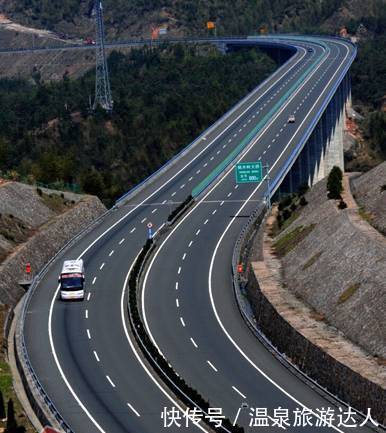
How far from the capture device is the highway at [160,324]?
6869 centimetres

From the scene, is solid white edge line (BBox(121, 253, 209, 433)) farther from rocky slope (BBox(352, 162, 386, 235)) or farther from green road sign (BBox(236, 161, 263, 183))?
green road sign (BBox(236, 161, 263, 183))

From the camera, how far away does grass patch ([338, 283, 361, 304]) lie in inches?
3103

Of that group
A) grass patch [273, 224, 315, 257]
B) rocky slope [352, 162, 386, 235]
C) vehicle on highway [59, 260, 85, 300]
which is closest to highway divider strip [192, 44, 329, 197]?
rocky slope [352, 162, 386, 235]

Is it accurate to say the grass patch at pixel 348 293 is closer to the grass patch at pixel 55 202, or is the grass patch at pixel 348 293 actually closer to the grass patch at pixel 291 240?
the grass patch at pixel 291 240

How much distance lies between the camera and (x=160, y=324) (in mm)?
85000

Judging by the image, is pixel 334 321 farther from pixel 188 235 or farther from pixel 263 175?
pixel 263 175

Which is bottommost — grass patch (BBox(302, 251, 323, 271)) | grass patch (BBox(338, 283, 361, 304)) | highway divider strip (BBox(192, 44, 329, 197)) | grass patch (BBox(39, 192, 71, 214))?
highway divider strip (BBox(192, 44, 329, 197))

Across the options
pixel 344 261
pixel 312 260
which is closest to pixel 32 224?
pixel 312 260

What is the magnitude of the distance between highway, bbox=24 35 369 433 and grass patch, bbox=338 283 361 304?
5856mm

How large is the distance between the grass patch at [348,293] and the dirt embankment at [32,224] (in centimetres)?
2574

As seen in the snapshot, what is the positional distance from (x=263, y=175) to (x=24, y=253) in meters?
41.9

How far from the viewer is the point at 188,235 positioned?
367 feet

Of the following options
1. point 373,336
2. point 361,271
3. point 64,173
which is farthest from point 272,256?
point 64,173

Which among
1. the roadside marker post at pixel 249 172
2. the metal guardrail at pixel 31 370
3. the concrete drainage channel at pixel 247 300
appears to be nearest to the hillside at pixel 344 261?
the concrete drainage channel at pixel 247 300
